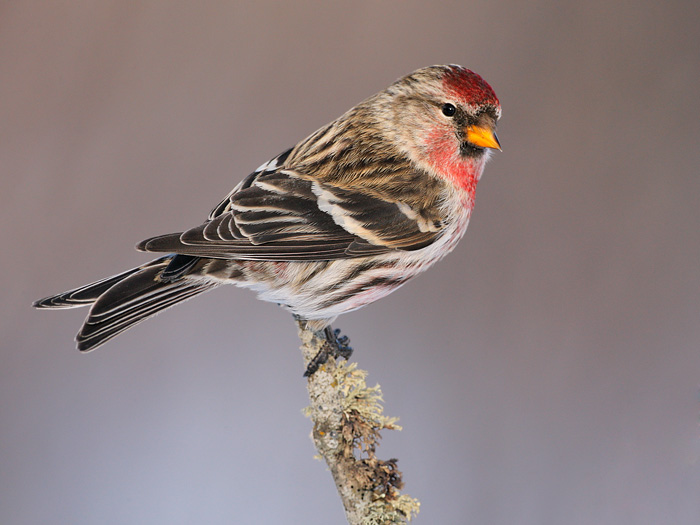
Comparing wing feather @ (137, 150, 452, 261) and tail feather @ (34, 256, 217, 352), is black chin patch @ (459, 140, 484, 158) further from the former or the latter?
tail feather @ (34, 256, 217, 352)

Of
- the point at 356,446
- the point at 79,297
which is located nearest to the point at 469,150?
the point at 356,446

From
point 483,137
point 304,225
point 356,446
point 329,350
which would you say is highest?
point 483,137

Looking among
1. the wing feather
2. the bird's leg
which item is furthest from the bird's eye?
the bird's leg

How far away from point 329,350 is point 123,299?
0.32 meters

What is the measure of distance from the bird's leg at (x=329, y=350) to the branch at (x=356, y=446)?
0.8 inches

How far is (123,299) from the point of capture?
0.95m

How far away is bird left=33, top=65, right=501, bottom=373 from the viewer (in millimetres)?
958

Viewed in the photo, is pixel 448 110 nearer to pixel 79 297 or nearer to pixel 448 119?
pixel 448 119

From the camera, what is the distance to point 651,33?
146cm

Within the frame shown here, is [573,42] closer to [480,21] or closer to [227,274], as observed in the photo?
[480,21]

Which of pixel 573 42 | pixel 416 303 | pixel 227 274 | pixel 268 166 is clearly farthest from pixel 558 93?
pixel 227 274

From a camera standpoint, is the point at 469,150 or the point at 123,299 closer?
the point at 123,299

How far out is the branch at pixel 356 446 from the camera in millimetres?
959

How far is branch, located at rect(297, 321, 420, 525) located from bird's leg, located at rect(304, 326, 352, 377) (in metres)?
0.02
